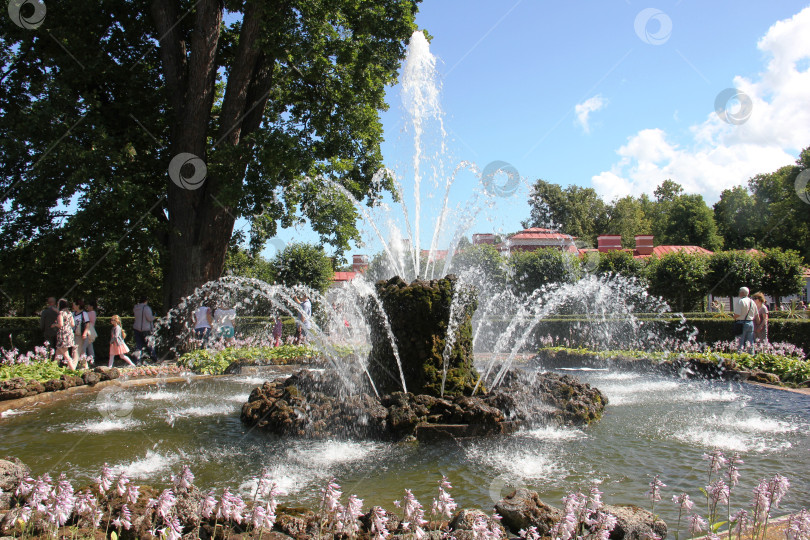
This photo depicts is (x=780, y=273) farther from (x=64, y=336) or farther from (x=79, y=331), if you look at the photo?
(x=64, y=336)

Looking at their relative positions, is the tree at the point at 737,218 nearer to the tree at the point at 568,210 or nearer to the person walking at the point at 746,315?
the tree at the point at 568,210

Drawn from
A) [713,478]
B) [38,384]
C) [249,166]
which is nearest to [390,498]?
[713,478]

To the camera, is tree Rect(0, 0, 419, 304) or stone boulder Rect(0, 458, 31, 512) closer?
stone boulder Rect(0, 458, 31, 512)

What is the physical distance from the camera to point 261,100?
13820 millimetres

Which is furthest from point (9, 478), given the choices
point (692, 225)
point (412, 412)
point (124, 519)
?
point (692, 225)

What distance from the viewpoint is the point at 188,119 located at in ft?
43.1

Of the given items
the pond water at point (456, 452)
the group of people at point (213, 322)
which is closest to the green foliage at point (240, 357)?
the group of people at point (213, 322)

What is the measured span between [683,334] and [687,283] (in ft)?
62.6

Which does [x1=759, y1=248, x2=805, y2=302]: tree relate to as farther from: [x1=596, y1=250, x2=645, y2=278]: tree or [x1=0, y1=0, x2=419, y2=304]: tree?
[x1=0, y1=0, x2=419, y2=304]: tree

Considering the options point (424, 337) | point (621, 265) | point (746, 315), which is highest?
point (621, 265)

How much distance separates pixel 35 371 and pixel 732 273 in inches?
1349

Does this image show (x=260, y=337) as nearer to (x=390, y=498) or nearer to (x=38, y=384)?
(x=38, y=384)

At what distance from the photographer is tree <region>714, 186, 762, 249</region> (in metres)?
57.9

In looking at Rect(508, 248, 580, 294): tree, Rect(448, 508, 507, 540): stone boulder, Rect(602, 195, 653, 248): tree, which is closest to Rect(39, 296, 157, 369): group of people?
Rect(448, 508, 507, 540): stone boulder
